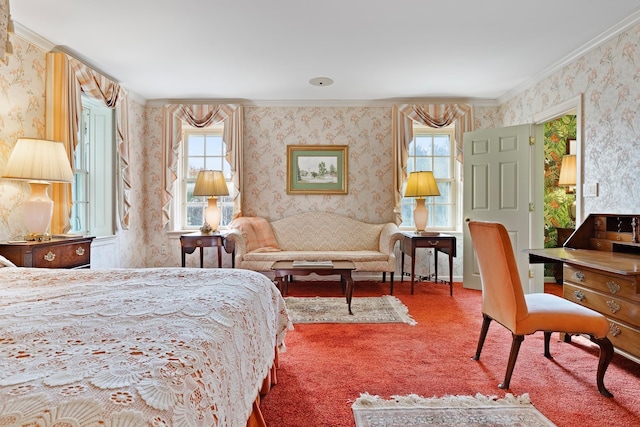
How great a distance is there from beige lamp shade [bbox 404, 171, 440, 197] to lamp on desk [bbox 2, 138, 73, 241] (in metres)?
3.57

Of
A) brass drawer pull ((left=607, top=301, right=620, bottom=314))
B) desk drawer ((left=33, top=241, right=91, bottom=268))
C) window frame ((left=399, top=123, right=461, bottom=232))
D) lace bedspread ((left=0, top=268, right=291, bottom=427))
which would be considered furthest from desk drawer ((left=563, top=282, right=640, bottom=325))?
desk drawer ((left=33, top=241, right=91, bottom=268))

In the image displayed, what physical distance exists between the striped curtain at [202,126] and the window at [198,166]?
22cm

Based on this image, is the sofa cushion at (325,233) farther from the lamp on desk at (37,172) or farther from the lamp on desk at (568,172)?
the lamp on desk at (37,172)

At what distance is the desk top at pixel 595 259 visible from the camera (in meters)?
2.04

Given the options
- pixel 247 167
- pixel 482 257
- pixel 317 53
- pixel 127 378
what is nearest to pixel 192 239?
pixel 247 167

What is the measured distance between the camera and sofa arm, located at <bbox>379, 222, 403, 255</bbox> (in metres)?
4.48

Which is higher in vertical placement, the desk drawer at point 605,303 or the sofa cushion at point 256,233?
the sofa cushion at point 256,233

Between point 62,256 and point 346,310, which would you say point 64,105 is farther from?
point 346,310

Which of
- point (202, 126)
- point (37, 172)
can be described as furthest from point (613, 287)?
point (202, 126)

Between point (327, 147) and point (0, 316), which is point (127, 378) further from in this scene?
point (327, 147)

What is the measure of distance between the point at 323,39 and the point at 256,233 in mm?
2504

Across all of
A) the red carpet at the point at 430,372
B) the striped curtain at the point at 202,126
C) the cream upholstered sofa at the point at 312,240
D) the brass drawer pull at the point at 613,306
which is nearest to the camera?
the red carpet at the point at 430,372

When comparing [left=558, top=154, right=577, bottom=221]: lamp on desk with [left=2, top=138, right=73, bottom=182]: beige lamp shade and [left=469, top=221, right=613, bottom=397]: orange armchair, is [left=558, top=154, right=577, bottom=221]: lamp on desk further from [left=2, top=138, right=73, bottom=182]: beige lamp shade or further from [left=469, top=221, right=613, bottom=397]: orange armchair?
[left=2, top=138, right=73, bottom=182]: beige lamp shade

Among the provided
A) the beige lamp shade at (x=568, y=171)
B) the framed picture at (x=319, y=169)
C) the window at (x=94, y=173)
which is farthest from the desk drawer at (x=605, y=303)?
the window at (x=94, y=173)
